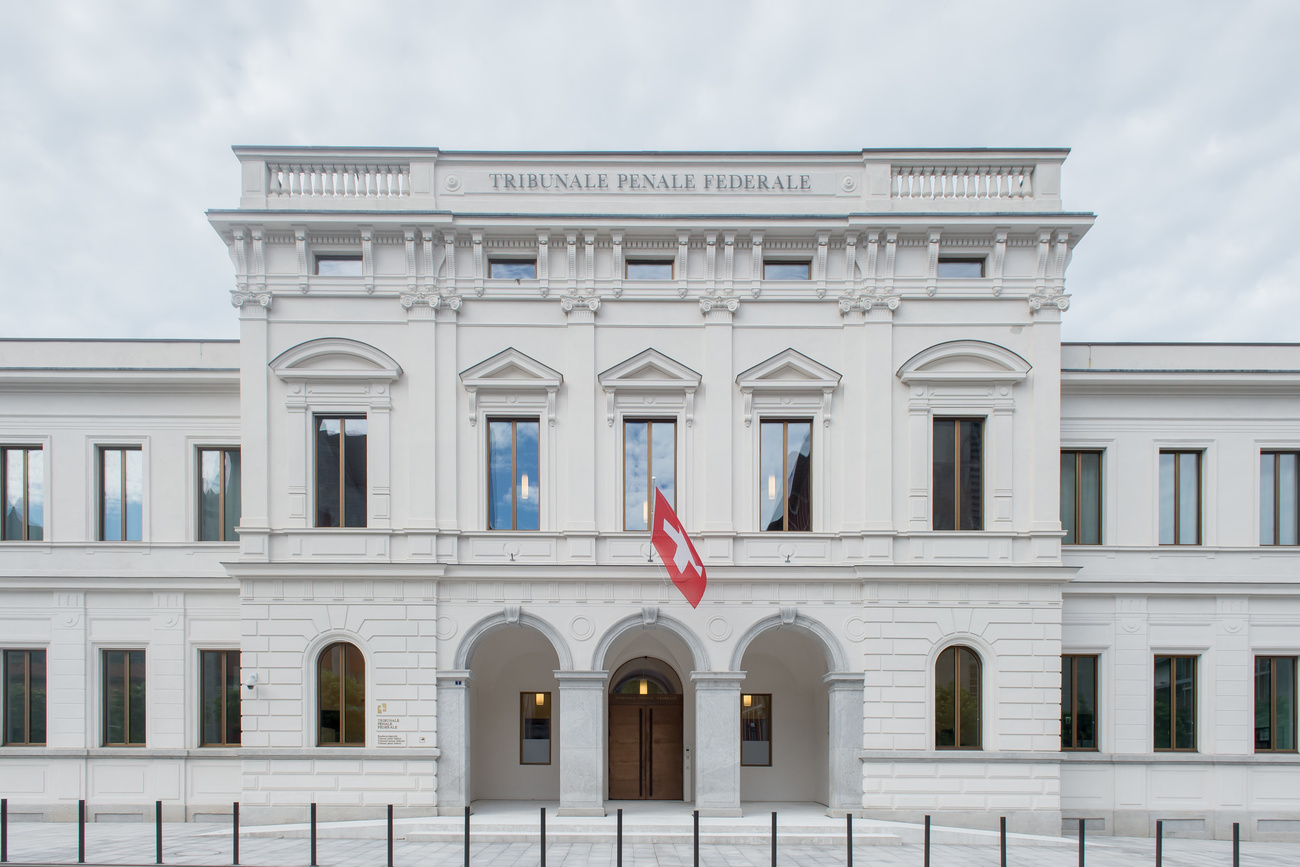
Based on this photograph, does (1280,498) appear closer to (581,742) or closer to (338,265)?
(581,742)

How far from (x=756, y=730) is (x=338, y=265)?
14.2 m

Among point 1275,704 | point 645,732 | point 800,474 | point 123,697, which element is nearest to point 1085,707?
point 1275,704

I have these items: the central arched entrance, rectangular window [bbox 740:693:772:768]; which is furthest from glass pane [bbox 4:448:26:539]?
rectangular window [bbox 740:693:772:768]

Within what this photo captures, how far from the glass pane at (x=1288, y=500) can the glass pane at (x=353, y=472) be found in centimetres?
2026

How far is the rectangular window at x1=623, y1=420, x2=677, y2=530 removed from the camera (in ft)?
56.2

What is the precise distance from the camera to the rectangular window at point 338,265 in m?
17.5

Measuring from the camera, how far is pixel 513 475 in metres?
17.2

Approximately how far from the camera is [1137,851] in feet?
50.0

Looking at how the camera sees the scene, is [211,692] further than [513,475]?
Yes

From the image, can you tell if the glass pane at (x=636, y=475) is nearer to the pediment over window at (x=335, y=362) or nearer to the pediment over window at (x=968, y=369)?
the pediment over window at (x=335, y=362)

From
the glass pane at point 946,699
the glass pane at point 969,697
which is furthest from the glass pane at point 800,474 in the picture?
the glass pane at point 969,697

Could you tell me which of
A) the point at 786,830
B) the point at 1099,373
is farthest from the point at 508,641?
the point at 1099,373

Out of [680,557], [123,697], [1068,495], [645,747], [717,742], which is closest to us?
[680,557]

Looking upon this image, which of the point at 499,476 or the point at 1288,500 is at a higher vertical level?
the point at 499,476
